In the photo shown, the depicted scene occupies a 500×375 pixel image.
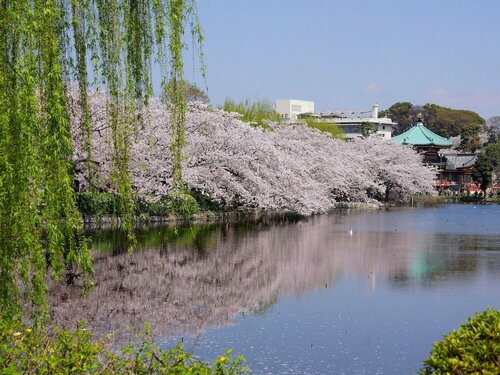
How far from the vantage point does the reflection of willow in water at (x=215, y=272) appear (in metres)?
12.7

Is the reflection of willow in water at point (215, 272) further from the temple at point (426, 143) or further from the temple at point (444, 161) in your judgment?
the temple at point (426, 143)

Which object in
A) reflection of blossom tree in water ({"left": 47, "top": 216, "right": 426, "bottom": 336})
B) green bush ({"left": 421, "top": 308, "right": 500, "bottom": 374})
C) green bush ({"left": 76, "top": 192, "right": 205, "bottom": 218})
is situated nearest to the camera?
green bush ({"left": 421, "top": 308, "right": 500, "bottom": 374})

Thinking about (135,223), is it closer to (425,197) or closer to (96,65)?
(96,65)

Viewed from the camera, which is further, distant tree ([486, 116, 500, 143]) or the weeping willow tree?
distant tree ([486, 116, 500, 143])

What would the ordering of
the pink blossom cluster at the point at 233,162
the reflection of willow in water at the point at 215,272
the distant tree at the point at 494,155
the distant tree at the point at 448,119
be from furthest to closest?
1. the distant tree at the point at 448,119
2. the distant tree at the point at 494,155
3. the pink blossom cluster at the point at 233,162
4. the reflection of willow in water at the point at 215,272

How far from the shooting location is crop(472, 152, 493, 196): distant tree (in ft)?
214

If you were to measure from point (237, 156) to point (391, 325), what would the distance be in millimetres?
20757

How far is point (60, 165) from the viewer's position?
6.49 metres

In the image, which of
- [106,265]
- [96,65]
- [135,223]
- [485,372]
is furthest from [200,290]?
[135,223]

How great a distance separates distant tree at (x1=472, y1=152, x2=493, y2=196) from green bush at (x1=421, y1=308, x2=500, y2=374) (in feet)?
205

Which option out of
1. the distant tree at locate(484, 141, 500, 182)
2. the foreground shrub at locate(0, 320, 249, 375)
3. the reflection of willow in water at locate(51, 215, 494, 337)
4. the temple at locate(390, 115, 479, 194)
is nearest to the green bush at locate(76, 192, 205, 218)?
the reflection of willow in water at locate(51, 215, 494, 337)

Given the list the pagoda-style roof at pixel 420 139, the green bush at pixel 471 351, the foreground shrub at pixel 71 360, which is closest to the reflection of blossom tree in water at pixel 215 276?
the foreground shrub at pixel 71 360

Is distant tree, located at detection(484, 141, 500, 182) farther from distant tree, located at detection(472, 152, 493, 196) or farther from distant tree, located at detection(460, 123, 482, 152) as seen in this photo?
distant tree, located at detection(460, 123, 482, 152)

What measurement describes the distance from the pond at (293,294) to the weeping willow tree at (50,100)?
12.6 ft
